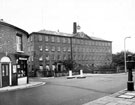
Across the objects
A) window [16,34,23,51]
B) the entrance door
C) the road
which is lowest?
the road

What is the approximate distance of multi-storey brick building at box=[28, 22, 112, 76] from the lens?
182 ft

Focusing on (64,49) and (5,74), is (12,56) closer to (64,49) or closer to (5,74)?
(5,74)

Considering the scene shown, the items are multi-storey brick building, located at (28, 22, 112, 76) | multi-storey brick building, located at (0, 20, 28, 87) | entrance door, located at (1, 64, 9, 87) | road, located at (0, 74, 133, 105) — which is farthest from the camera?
multi-storey brick building, located at (28, 22, 112, 76)

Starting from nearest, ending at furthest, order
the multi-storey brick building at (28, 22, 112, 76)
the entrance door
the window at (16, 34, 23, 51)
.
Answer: the entrance door → the window at (16, 34, 23, 51) → the multi-storey brick building at (28, 22, 112, 76)

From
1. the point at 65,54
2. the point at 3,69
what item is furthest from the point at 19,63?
the point at 65,54

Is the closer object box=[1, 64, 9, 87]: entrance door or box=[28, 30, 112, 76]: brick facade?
A: box=[1, 64, 9, 87]: entrance door

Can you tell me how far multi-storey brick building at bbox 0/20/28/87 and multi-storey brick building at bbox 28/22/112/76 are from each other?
2408cm

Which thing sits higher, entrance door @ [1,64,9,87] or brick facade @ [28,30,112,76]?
brick facade @ [28,30,112,76]

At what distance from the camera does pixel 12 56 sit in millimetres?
19516

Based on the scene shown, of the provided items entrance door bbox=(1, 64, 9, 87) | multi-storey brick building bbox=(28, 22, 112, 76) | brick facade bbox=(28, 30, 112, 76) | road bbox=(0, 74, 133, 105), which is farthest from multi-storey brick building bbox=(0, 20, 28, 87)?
brick facade bbox=(28, 30, 112, 76)

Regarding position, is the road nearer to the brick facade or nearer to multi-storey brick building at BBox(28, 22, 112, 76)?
multi-storey brick building at BBox(28, 22, 112, 76)

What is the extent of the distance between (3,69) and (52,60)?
132 ft

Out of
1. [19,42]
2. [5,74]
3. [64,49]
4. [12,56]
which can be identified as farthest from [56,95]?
[64,49]

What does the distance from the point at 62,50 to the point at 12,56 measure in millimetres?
42517
